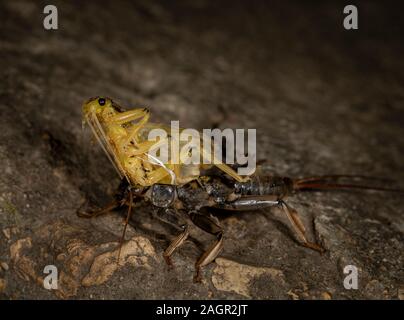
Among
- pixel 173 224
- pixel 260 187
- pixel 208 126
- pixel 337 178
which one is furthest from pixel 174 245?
pixel 208 126

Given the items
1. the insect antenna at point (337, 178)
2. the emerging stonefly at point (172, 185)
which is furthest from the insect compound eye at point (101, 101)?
the insect antenna at point (337, 178)

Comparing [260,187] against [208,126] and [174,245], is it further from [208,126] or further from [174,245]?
[208,126]

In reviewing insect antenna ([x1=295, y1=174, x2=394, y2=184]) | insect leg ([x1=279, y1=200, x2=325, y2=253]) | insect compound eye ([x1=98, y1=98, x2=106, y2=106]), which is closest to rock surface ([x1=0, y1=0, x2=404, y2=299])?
insect leg ([x1=279, y1=200, x2=325, y2=253])

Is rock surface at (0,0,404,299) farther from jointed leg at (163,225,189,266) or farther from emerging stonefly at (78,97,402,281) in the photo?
emerging stonefly at (78,97,402,281)

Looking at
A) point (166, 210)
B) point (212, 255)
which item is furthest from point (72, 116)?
point (212, 255)

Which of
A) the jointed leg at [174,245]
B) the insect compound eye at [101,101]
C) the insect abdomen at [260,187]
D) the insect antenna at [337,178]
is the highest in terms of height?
the insect compound eye at [101,101]

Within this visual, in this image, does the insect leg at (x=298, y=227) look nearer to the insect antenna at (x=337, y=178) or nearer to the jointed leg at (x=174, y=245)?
the insect antenna at (x=337, y=178)

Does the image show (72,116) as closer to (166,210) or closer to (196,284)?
(166,210)

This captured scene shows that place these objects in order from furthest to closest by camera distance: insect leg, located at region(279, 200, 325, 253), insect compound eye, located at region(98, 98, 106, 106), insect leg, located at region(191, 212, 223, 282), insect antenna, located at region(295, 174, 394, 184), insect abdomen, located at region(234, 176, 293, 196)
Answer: insect antenna, located at region(295, 174, 394, 184)
insect abdomen, located at region(234, 176, 293, 196)
insect leg, located at region(279, 200, 325, 253)
insect compound eye, located at region(98, 98, 106, 106)
insect leg, located at region(191, 212, 223, 282)
